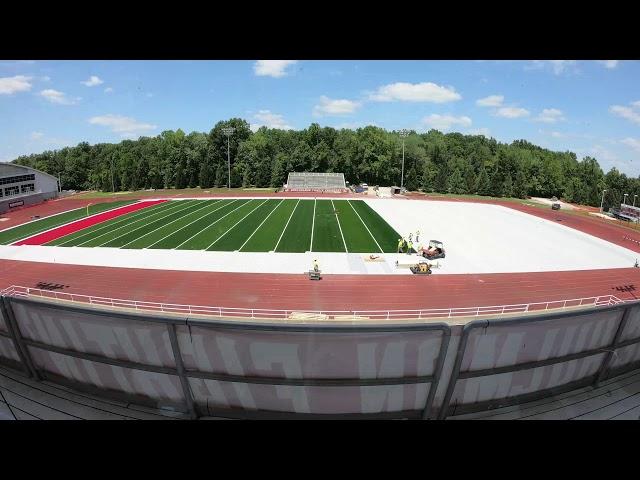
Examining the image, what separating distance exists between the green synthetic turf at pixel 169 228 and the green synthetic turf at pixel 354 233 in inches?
506

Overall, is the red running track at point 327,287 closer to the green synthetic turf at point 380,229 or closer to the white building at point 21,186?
the green synthetic turf at point 380,229

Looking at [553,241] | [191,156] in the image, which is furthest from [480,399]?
[191,156]

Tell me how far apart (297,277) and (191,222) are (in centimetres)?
1671

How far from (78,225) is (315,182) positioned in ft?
108

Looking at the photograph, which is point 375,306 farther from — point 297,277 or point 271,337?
point 271,337

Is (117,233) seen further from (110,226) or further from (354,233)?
(354,233)

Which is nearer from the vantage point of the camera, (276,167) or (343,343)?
(343,343)

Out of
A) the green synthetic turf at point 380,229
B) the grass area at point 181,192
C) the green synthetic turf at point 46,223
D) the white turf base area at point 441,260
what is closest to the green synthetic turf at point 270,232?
the white turf base area at point 441,260

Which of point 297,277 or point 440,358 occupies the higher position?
point 440,358

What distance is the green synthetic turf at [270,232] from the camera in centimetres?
2361

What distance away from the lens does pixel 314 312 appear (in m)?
14.5

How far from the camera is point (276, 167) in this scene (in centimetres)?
5925

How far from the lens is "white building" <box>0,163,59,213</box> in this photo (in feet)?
126
